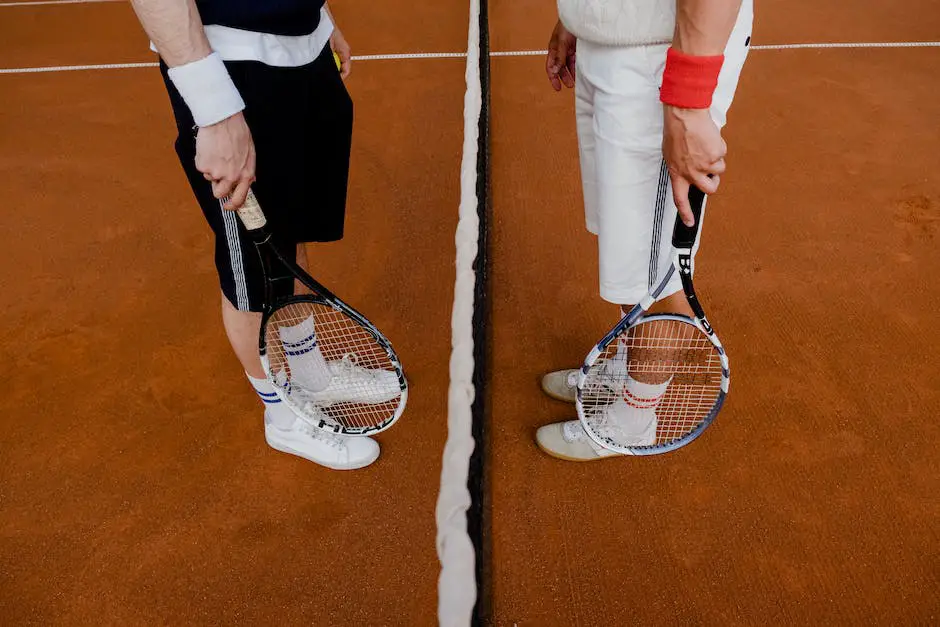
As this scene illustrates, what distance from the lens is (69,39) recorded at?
374cm

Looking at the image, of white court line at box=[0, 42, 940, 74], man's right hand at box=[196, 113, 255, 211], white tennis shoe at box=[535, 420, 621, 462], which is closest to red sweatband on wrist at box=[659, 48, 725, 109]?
→ man's right hand at box=[196, 113, 255, 211]

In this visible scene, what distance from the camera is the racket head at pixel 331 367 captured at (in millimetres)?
1217

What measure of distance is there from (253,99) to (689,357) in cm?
100

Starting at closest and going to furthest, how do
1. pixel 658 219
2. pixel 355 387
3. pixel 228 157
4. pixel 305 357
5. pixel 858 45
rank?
1. pixel 228 157
2. pixel 658 219
3. pixel 305 357
4. pixel 355 387
5. pixel 858 45

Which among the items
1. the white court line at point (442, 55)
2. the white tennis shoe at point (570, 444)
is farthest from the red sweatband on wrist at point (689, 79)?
the white court line at point (442, 55)

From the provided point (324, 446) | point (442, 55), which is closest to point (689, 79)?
point (324, 446)

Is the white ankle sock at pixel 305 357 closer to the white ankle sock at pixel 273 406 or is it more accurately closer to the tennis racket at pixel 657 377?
the white ankle sock at pixel 273 406

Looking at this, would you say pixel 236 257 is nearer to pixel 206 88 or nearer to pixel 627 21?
pixel 206 88

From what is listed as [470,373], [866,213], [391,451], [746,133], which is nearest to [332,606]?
[391,451]

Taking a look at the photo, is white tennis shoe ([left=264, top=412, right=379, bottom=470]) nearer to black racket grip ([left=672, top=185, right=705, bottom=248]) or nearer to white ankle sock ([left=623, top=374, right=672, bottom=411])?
white ankle sock ([left=623, top=374, right=672, bottom=411])

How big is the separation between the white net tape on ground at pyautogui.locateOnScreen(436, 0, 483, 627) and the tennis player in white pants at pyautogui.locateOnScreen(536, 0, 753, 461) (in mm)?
273

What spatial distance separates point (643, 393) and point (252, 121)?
88 cm

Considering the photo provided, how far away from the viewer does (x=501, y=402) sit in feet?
5.24

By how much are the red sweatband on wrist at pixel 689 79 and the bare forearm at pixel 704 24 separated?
1 centimetres
